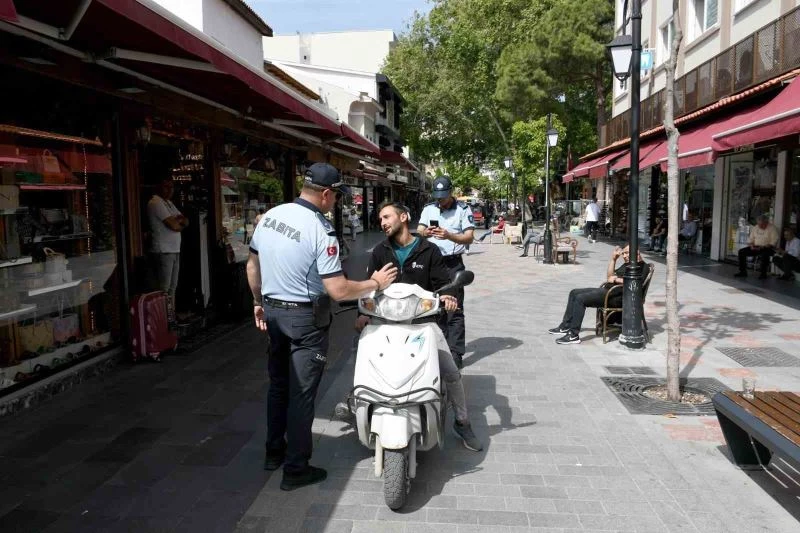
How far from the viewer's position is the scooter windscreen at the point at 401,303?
141 inches

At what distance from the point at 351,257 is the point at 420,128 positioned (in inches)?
1078

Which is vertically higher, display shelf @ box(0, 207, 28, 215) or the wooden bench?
display shelf @ box(0, 207, 28, 215)

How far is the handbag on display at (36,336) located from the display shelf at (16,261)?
0.50 m

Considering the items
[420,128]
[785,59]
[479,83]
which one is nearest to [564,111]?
[479,83]

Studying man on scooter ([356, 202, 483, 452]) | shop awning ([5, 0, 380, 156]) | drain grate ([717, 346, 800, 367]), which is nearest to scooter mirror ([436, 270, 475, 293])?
man on scooter ([356, 202, 483, 452])

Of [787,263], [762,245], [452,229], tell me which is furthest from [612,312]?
[762,245]

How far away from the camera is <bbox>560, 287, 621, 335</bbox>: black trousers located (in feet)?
24.0

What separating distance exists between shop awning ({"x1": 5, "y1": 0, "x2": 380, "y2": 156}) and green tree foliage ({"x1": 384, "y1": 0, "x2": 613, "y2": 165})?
75.8 feet

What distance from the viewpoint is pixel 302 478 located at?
369 centimetres

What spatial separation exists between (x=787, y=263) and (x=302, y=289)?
1141cm

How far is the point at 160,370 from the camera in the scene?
6.09m

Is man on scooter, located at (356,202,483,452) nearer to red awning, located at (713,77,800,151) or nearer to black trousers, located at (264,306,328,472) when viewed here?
black trousers, located at (264,306,328,472)

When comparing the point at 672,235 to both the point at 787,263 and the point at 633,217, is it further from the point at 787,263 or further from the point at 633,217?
the point at 787,263

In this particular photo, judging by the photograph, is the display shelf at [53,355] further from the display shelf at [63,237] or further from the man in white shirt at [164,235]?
the man in white shirt at [164,235]
